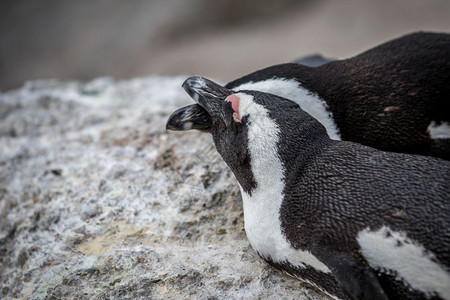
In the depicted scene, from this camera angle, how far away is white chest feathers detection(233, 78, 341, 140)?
70.3 inches

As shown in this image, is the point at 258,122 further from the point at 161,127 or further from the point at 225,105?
the point at 161,127

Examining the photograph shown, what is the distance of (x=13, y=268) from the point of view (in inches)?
74.0

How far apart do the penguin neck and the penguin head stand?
147 millimetres

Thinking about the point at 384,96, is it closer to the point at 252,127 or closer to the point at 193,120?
the point at 252,127

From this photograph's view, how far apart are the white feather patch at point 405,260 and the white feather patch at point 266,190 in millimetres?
232

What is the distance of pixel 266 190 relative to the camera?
1.49m

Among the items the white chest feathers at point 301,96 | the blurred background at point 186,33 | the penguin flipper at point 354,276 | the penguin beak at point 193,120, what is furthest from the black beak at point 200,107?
the blurred background at point 186,33

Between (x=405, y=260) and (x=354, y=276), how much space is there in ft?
0.40

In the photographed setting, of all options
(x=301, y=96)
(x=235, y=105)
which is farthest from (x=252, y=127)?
(x=301, y=96)

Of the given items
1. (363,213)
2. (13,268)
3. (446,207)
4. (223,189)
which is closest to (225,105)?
(223,189)

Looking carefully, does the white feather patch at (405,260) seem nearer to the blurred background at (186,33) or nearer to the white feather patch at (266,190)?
the white feather patch at (266,190)

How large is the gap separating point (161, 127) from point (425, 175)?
1.30 meters

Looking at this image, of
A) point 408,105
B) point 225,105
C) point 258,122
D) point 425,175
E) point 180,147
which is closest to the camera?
point 425,175

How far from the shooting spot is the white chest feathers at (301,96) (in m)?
1.79
